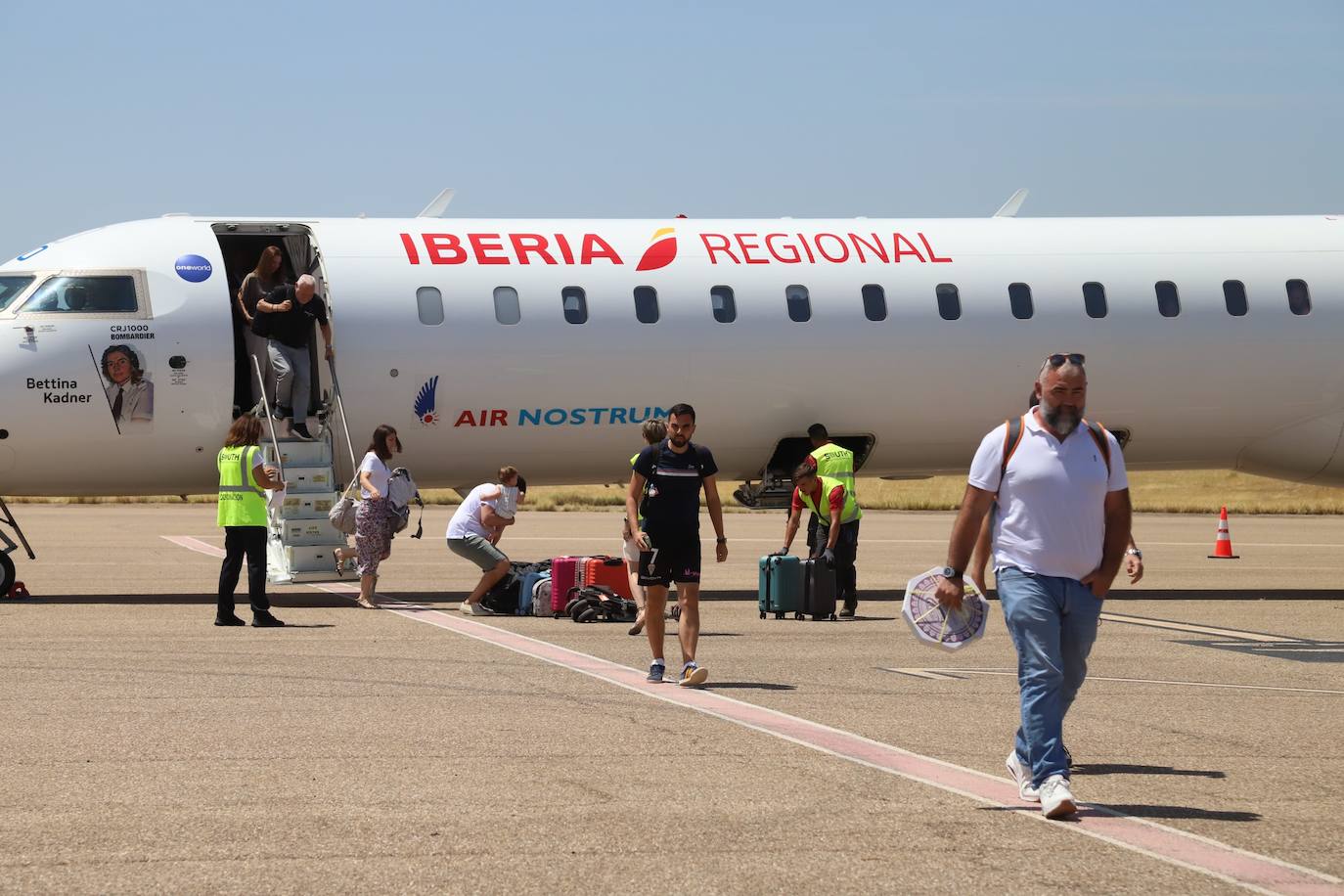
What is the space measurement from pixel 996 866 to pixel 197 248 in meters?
14.2

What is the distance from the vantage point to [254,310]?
18.6 meters

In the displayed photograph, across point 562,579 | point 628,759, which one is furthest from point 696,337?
point 628,759

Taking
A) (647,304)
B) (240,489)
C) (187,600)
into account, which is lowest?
(187,600)

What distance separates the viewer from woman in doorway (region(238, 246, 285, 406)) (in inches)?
733

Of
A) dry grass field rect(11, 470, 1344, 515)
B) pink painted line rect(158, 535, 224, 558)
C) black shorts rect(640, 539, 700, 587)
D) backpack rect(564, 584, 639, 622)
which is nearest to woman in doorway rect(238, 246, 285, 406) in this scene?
backpack rect(564, 584, 639, 622)

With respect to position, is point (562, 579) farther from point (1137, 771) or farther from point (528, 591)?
point (1137, 771)

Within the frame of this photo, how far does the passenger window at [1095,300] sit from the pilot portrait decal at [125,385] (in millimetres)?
10427

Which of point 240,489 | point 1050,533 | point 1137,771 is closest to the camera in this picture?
point 1050,533

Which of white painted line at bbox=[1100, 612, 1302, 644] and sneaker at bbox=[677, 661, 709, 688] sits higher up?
sneaker at bbox=[677, 661, 709, 688]

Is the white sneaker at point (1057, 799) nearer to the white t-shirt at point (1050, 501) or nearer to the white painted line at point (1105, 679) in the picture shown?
the white t-shirt at point (1050, 501)

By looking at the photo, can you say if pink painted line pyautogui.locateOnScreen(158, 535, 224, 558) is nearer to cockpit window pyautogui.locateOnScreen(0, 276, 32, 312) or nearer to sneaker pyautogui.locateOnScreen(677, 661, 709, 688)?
cockpit window pyautogui.locateOnScreen(0, 276, 32, 312)

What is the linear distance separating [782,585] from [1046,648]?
8.95m

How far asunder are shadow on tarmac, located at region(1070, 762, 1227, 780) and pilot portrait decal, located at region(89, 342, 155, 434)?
39.9 ft

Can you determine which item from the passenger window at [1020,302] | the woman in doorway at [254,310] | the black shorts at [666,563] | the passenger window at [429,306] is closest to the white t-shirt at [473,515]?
the passenger window at [429,306]
